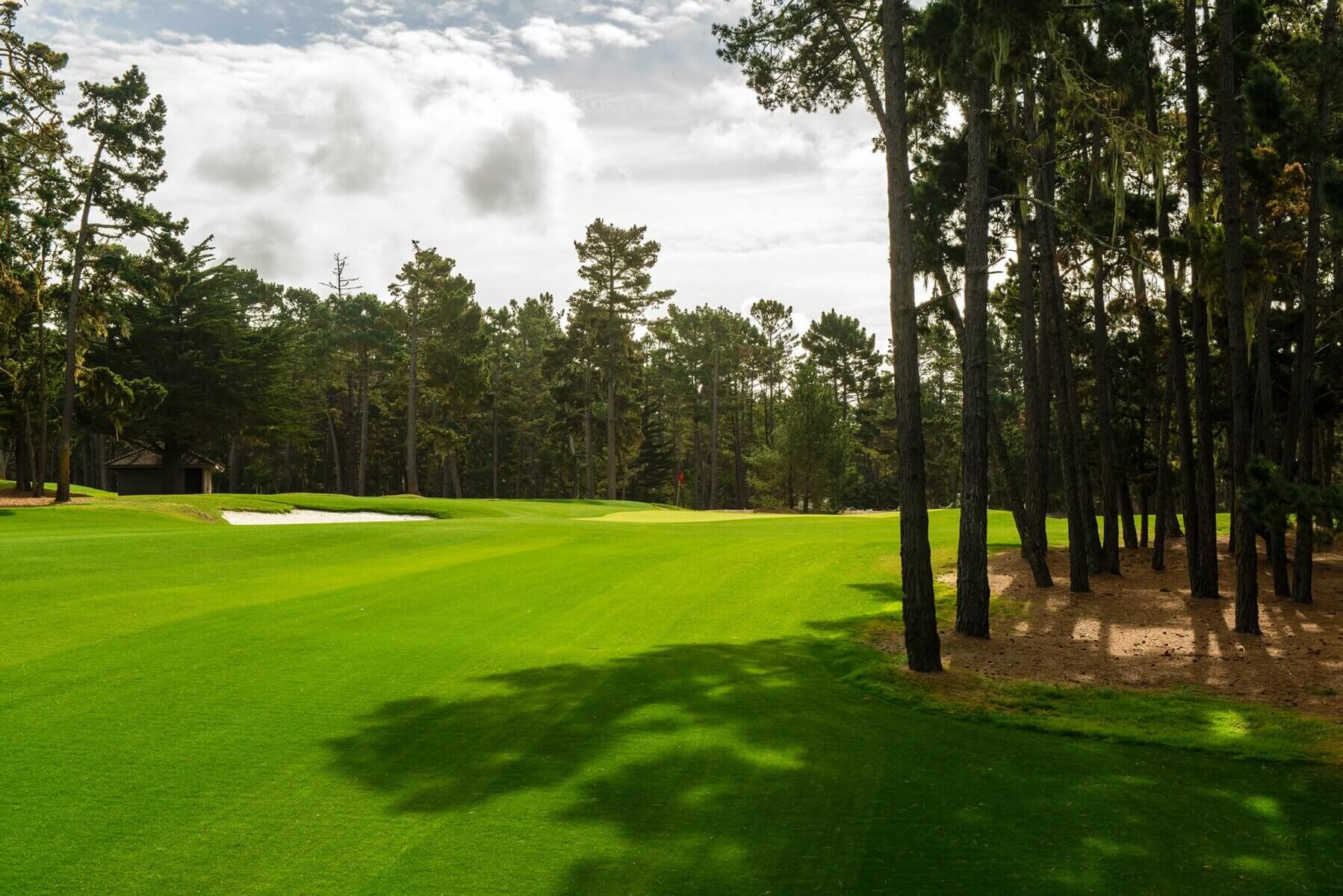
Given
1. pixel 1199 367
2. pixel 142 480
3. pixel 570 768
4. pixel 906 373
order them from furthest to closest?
pixel 142 480
pixel 1199 367
pixel 906 373
pixel 570 768

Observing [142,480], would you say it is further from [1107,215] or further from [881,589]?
[1107,215]

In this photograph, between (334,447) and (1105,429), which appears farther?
(334,447)

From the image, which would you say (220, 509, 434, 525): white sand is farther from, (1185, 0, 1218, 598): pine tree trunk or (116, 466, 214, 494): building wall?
(1185, 0, 1218, 598): pine tree trunk

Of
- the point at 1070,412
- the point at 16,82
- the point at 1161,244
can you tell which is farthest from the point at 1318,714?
the point at 16,82

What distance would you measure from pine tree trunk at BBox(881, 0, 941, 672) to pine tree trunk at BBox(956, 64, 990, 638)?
1753 mm

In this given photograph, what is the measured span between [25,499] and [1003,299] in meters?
36.0

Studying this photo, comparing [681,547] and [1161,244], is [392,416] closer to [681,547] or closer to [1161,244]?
[681,547]

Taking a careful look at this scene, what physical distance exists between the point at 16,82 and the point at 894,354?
2464 centimetres

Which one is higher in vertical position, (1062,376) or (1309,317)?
(1309,317)

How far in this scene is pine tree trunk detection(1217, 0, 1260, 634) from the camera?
Answer: 14.9m

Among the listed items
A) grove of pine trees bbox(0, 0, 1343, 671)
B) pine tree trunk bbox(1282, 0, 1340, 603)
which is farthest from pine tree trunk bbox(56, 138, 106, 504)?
pine tree trunk bbox(1282, 0, 1340, 603)

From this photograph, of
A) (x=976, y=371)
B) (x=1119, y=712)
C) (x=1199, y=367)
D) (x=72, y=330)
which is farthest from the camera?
(x=72, y=330)

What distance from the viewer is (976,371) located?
1388 cm

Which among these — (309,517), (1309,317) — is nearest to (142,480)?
(309,517)
